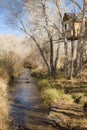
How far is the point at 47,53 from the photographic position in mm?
40906

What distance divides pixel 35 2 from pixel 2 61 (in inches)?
334

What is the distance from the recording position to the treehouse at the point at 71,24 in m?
26.8

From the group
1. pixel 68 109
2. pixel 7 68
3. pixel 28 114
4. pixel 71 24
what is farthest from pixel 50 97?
pixel 7 68

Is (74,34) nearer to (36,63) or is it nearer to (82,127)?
(82,127)

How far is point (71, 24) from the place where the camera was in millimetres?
27969

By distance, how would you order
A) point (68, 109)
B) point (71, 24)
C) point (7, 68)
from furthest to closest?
point (7, 68) → point (71, 24) → point (68, 109)

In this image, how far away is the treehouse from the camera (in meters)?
26.8

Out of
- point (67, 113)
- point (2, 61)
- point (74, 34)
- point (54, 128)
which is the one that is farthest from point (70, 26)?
point (54, 128)

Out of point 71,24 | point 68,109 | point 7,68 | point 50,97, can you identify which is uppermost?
point 71,24

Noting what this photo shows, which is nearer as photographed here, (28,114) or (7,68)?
(28,114)

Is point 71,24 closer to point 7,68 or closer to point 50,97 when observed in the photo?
point 7,68

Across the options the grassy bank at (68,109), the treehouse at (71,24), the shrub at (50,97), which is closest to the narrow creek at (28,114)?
the shrub at (50,97)

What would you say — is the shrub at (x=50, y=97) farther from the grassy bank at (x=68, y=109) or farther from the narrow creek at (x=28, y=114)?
the narrow creek at (x=28, y=114)

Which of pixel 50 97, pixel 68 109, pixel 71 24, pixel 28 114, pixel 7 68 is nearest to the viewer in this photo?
pixel 28 114
